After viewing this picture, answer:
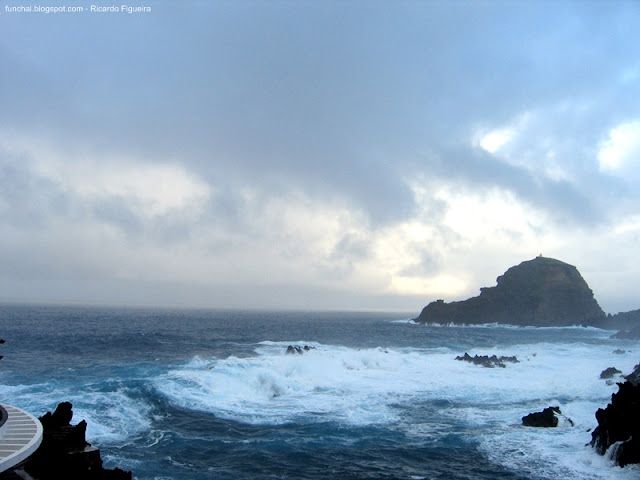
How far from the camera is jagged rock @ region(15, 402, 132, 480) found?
11.4m

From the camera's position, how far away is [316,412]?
1077 inches

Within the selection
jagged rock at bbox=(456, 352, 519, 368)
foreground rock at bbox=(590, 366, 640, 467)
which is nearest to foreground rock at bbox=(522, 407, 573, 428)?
foreground rock at bbox=(590, 366, 640, 467)

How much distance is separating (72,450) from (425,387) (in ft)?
94.9

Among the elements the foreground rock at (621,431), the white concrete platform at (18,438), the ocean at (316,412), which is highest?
the white concrete platform at (18,438)

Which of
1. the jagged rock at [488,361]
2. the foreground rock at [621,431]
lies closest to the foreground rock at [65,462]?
the foreground rock at [621,431]

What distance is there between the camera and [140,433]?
22000 millimetres

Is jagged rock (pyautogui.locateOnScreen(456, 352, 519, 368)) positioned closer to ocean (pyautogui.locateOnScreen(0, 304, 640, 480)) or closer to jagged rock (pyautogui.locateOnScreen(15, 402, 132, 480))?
ocean (pyautogui.locateOnScreen(0, 304, 640, 480))

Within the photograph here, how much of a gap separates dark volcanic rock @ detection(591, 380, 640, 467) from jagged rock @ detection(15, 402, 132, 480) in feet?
61.4

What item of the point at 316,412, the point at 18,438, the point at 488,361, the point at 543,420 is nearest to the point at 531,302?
the point at 488,361

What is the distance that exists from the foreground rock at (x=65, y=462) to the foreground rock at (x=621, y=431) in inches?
737

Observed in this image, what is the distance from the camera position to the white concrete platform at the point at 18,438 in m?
10.9

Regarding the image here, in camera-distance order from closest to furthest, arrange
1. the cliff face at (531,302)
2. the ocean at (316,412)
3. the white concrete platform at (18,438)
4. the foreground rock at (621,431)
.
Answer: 1. the white concrete platform at (18,438)
2. the foreground rock at (621,431)
3. the ocean at (316,412)
4. the cliff face at (531,302)

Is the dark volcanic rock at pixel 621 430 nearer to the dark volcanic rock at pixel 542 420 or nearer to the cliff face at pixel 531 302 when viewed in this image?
the dark volcanic rock at pixel 542 420

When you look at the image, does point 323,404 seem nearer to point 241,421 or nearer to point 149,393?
point 241,421
